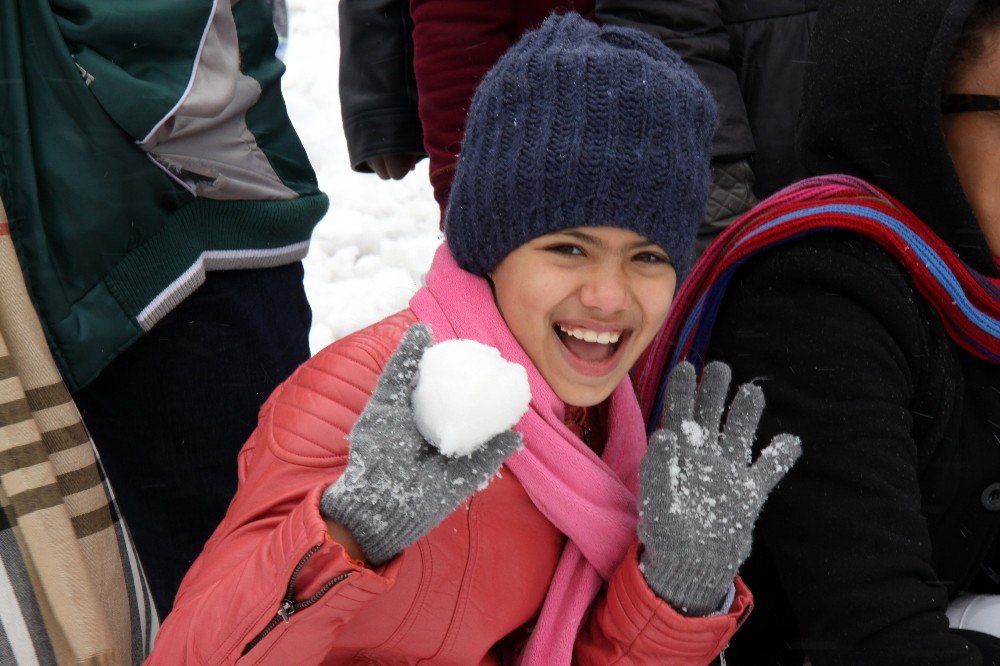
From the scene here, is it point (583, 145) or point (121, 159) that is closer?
point (583, 145)

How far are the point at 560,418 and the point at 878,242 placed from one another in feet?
2.13

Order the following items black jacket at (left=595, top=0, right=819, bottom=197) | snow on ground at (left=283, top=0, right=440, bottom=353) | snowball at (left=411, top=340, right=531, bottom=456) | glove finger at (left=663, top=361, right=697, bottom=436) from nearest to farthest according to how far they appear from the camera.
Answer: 1. snowball at (left=411, top=340, right=531, bottom=456)
2. glove finger at (left=663, top=361, right=697, bottom=436)
3. black jacket at (left=595, top=0, right=819, bottom=197)
4. snow on ground at (left=283, top=0, right=440, bottom=353)

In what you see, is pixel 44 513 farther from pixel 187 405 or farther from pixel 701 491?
pixel 701 491

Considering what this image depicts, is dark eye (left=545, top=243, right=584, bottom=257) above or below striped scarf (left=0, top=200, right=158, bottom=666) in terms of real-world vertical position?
above

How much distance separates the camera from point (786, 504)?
166cm

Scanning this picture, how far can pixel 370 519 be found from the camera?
1192 mm

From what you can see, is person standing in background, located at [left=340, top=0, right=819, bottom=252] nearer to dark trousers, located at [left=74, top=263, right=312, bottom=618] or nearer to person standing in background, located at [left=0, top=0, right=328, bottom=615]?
person standing in background, located at [left=0, top=0, right=328, bottom=615]

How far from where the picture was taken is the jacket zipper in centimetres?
118

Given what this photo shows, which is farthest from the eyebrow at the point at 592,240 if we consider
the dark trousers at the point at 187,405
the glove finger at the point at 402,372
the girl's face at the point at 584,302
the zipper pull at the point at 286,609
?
the dark trousers at the point at 187,405

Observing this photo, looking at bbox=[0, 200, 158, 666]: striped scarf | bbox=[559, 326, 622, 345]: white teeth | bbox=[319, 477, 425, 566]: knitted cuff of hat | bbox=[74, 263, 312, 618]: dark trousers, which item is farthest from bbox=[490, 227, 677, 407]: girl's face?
bbox=[0, 200, 158, 666]: striped scarf

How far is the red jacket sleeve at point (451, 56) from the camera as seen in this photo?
227 centimetres

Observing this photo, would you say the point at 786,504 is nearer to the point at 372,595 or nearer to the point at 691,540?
the point at 691,540

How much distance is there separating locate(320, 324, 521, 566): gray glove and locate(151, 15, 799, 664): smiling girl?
13 centimetres

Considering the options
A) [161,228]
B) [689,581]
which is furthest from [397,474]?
[161,228]
